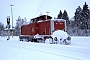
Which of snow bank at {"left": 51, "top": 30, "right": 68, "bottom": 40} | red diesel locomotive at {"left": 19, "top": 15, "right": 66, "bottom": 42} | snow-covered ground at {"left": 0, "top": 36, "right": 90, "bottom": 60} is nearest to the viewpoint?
snow-covered ground at {"left": 0, "top": 36, "right": 90, "bottom": 60}

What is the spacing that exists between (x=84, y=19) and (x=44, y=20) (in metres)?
30.2

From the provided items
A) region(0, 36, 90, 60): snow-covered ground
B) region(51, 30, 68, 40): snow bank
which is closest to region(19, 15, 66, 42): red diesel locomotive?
region(51, 30, 68, 40): snow bank

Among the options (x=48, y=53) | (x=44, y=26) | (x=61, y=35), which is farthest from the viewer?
(x=44, y=26)

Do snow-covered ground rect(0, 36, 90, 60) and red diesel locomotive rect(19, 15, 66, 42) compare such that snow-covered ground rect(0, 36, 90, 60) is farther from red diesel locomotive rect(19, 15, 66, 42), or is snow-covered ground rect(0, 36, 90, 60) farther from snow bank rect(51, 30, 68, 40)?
red diesel locomotive rect(19, 15, 66, 42)

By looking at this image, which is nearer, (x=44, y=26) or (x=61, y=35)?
(x=61, y=35)

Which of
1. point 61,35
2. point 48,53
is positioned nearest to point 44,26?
point 61,35

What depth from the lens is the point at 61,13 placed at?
66.6 metres

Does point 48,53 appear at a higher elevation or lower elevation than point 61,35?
lower

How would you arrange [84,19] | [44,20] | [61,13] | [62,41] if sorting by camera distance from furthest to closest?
[61,13] < [84,19] < [44,20] < [62,41]

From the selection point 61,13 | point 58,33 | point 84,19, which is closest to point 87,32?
point 84,19

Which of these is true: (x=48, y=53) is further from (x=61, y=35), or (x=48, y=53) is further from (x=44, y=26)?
(x=44, y=26)

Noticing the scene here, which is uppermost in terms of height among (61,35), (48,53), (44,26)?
(44,26)

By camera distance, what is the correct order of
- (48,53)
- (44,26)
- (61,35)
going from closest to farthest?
(48,53) < (61,35) < (44,26)

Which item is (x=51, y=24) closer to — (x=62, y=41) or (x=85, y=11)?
(x=62, y=41)
